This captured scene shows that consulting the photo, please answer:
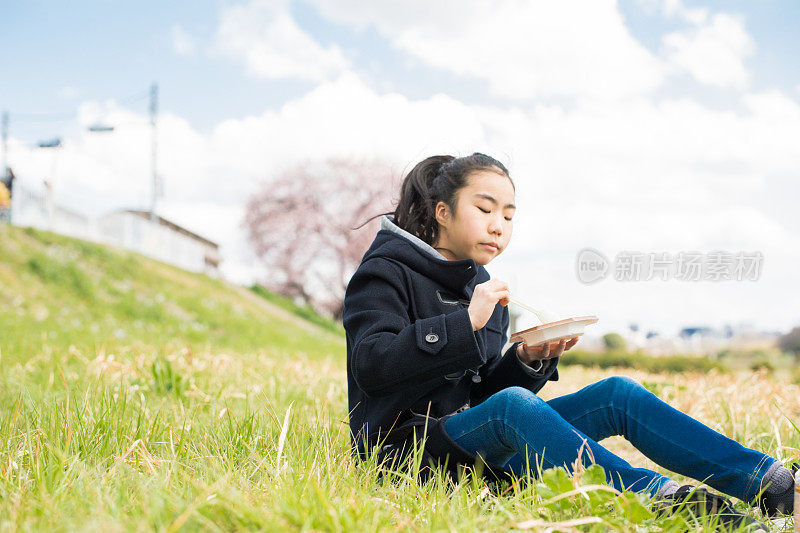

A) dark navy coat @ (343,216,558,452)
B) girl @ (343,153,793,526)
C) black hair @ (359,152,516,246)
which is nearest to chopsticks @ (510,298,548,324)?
girl @ (343,153,793,526)

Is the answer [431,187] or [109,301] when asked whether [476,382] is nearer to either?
[431,187]

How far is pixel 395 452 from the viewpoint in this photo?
7.12 feet

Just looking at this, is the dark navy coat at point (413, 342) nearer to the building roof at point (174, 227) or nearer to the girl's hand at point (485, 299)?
the girl's hand at point (485, 299)

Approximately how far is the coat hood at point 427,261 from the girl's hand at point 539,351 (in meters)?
0.33

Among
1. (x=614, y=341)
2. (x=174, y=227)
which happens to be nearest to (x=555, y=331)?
(x=614, y=341)

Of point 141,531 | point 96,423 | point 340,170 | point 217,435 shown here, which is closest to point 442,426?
point 217,435

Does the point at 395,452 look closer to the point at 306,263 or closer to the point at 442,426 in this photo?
the point at 442,426

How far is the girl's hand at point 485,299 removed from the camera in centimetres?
199

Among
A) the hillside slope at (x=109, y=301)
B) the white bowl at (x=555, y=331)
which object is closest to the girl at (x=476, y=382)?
the white bowl at (x=555, y=331)

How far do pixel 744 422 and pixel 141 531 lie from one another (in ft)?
9.74

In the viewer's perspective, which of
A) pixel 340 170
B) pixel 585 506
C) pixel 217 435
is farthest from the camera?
pixel 340 170

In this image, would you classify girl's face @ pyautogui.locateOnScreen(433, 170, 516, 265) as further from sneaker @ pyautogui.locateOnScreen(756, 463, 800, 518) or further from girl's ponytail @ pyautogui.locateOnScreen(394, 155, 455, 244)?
sneaker @ pyautogui.locateOnScreen(756, 463, 800, 518)

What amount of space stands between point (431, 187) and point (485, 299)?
73 centimetres

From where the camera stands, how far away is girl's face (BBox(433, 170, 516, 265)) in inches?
92.2
